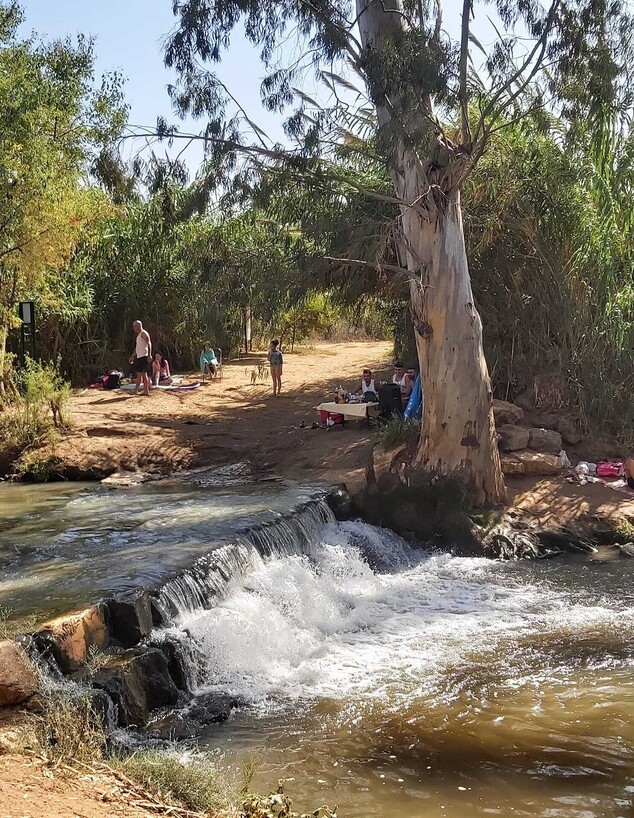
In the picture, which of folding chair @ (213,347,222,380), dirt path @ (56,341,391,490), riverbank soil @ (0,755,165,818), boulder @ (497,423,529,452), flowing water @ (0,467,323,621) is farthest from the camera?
folding chair @ (213,347,222,380)

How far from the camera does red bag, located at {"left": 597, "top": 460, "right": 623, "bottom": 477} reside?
12773 millimetres

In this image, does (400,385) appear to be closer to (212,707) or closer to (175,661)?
(175,661)

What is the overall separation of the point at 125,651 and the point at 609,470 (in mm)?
8013

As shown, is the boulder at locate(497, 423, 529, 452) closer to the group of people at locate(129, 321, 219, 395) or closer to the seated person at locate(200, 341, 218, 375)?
the group of people at locate(129, 321, 219, 395)

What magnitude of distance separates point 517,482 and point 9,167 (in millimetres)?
8625

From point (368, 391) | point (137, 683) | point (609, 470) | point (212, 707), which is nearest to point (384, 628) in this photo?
point (212, 707)

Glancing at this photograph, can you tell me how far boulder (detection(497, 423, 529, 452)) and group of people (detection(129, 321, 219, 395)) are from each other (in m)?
7.47

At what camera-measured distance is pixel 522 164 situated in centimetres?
1438

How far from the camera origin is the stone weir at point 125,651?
5.79 meters

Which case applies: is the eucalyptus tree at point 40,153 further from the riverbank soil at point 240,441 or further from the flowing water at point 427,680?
the flowing water at point 427,680

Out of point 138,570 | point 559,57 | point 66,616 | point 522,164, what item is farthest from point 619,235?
point 66,616

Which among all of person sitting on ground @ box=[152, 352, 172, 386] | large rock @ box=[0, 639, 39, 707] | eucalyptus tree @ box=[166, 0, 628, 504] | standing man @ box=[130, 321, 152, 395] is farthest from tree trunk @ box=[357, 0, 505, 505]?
person sitting on ground @ box=[152, 352, 172, 386]

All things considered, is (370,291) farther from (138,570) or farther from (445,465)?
(138,570)

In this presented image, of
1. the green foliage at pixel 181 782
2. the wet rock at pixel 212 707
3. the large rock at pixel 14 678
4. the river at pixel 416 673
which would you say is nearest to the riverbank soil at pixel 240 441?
the river at pixel 416 673
